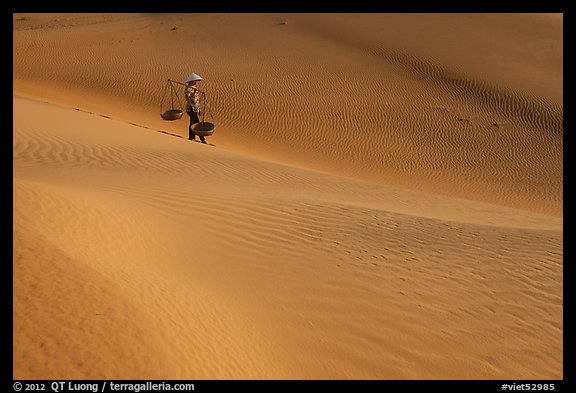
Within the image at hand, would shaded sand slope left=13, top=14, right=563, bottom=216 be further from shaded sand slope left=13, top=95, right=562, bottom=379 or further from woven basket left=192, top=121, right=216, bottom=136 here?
shaded sand slope left=13, top=95, right=562, bottom=379

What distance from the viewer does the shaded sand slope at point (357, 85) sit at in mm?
15820

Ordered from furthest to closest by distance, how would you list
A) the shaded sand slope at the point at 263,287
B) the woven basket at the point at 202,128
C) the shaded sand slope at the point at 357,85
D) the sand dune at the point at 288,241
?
the shaded sand slope at the point at 357,85 → the woven basket at the point at 202,128 → the sand dune at the point at 288,241 → the shaded sand slope at the point at 263,287

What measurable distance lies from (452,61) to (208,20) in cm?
1338

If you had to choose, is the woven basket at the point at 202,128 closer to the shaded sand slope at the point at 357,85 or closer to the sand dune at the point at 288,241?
the sand dune at the point at 288,241

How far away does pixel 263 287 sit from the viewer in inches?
215

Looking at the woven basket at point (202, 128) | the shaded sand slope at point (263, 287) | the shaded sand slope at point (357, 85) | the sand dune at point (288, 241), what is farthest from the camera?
the shaded sand slope at point (357, 85)

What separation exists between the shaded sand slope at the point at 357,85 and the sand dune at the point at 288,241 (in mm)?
119

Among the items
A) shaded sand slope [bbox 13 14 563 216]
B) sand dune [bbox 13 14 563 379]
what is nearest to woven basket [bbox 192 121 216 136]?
sand dune [bbox 13 14 563 379]

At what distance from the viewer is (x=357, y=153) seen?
16.4 m

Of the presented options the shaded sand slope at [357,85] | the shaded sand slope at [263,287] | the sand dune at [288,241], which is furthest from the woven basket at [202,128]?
the shaded sand slope at [263,287]

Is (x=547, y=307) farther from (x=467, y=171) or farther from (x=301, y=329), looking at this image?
(x=467, y=171)

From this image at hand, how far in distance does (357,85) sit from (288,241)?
1517 centimetres

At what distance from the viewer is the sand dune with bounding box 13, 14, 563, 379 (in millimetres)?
4203

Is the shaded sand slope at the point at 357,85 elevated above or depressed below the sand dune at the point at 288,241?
above
